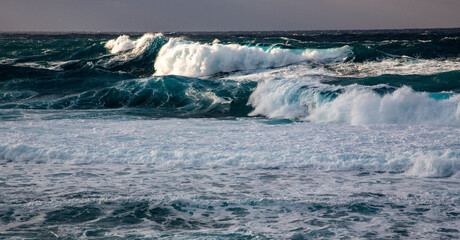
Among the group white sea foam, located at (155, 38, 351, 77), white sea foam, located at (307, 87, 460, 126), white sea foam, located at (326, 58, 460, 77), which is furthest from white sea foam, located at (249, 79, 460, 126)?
white sea foam, located at (155, 38, 351, 77)

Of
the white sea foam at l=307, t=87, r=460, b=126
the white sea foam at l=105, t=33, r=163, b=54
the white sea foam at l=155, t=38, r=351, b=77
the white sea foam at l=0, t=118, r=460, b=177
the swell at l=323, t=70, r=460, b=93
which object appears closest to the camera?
the white sea foam at l=0, t=118, r=460, b=177

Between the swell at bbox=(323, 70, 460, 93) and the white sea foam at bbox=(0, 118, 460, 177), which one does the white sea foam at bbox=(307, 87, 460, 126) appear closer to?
the white sea foam at bbox=(0, 118, 460, 177)

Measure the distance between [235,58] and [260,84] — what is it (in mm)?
9854

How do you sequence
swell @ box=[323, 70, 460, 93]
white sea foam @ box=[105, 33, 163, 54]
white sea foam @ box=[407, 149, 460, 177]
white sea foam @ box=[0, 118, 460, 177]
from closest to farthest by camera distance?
1. white sea foam @ box=[407, 149, 460, 177]
2. white sea foam @ box=[0, 118, 460, 177]
3. swell @ box=[323, 70, 460, 93]
4. white sea foam @ box=[105, 33, 163, 54]

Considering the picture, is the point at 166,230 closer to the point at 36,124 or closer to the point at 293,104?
the point at 36,124

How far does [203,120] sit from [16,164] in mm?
5078

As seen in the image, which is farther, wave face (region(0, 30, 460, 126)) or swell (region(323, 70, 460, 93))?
swell (region(323, 70, 460, 93))

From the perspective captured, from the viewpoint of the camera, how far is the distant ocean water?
4957mm

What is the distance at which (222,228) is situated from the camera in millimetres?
4836

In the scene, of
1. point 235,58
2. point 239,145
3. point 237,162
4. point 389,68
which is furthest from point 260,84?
point 235,58

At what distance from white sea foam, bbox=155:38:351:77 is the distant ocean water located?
7701 mm

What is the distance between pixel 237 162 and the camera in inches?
293

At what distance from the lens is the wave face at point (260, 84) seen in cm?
1138

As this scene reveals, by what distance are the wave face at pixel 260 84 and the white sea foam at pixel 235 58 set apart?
0.17ft
